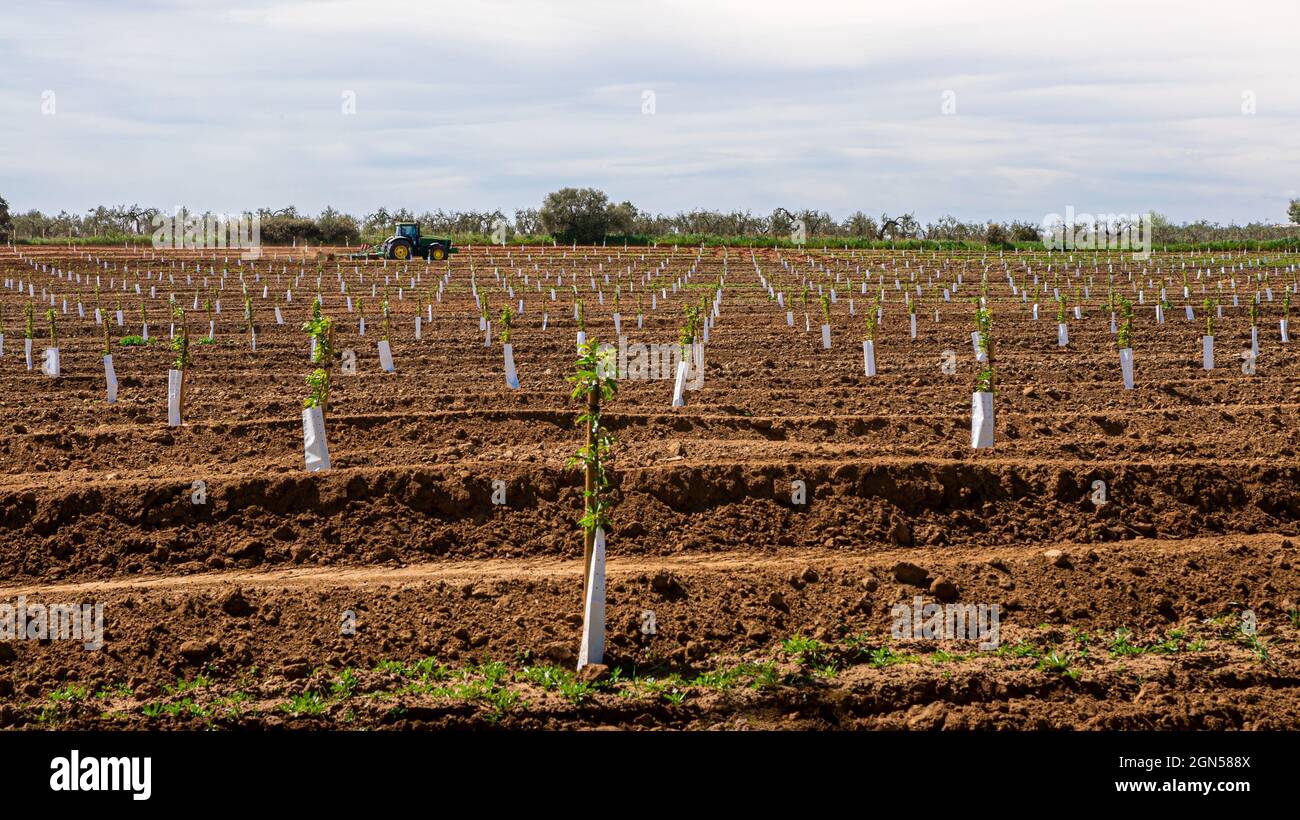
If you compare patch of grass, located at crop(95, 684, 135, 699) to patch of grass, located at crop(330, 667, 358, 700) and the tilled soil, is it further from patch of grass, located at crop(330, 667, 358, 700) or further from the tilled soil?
patch of grass, located at crop(330, 667, 358, 700)

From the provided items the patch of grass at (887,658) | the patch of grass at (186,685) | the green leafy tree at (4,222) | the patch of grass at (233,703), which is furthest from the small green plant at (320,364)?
the green leafy tree at (4,222)

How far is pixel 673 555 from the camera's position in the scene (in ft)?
33.3

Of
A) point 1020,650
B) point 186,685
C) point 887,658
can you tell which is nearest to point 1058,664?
point 1020,650

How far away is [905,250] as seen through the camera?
64562 mm

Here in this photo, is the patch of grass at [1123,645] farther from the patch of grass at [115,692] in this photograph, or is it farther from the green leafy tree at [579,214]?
the green leafy tree at [579,214]

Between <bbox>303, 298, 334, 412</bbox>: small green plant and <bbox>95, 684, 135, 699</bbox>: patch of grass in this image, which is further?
<bbox>303, 298, 334, 412</bbox>: small green plant

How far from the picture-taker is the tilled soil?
746 cm

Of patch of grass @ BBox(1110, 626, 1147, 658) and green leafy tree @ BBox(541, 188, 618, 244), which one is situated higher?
green leafy tree @ BBox(541, 188, 618, 244)

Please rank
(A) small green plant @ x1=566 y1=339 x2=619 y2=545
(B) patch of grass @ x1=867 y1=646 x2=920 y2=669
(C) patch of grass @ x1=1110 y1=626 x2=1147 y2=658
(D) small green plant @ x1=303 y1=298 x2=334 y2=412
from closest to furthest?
(A) small green plant @ x1=566 y1=339 x2=619 y2=545 → (B) patch of grass @ x1=867 y1=646 x2=920 y2=669 → (C) patch of grass @ x1=1110 y1=626 x2=1147 y2=658 → (D) small green plant @ x1=303 y1=298 x2=334 y2=412

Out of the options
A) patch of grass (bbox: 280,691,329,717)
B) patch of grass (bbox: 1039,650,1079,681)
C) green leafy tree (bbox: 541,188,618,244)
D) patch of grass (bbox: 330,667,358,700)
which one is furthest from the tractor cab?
patch of grass (bbox: 1039,650,1079,681)

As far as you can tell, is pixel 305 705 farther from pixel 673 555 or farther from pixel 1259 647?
pixel 1259 647

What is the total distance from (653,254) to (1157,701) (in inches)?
2093
